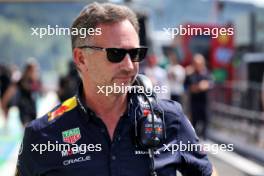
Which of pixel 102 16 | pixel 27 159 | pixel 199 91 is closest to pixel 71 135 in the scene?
pixel 27 159

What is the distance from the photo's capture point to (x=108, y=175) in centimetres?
239

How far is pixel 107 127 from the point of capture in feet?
8.11

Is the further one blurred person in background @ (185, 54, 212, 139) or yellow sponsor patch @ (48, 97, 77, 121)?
blurred person in background @ (185, 54, 212, 139)

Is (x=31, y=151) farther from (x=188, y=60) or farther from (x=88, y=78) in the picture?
(x=188, y=60)

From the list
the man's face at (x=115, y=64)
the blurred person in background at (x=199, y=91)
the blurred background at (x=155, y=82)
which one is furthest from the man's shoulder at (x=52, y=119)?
the blurred person in background at (x=199, y=91)

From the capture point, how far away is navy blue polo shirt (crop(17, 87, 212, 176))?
2.40 m

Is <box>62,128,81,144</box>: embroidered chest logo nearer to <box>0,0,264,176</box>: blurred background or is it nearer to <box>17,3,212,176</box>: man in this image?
<box>17,3,212,176</box>: man

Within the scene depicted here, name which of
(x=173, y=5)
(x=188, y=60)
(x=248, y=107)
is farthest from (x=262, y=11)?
(x=173, y=5)

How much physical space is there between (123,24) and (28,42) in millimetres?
11628

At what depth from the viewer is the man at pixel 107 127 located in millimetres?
2410

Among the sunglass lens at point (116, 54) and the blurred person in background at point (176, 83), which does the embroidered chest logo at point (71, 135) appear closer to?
the sunglass lens at point (116, 54)

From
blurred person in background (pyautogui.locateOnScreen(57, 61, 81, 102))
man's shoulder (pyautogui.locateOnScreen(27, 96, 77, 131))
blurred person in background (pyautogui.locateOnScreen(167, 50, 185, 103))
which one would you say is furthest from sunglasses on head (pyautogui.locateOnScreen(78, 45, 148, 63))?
blurred person in background (pyautogui.locateOnScreen(167, 50, 185, 103))

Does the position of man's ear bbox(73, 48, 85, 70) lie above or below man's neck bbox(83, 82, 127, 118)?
above

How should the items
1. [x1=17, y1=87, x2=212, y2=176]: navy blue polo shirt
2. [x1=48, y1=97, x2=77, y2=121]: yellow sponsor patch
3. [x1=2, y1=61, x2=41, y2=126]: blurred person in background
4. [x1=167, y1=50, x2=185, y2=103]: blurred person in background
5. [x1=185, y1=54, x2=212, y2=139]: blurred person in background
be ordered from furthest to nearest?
[x1=167, y1=50, x2=185, y2=103]: blurred person in background → [x1=185, y1=54, x2=212, y2=139]: blurred person in background → [x1=2, y1=61, x2=41, y2=126]: blurred person in background → [x1=48, y1=97, x2=77, y2=121]: yellow sponsor patch → [x1=17, y1=87, x2=212, y2=176]: navy blue polo shirt
